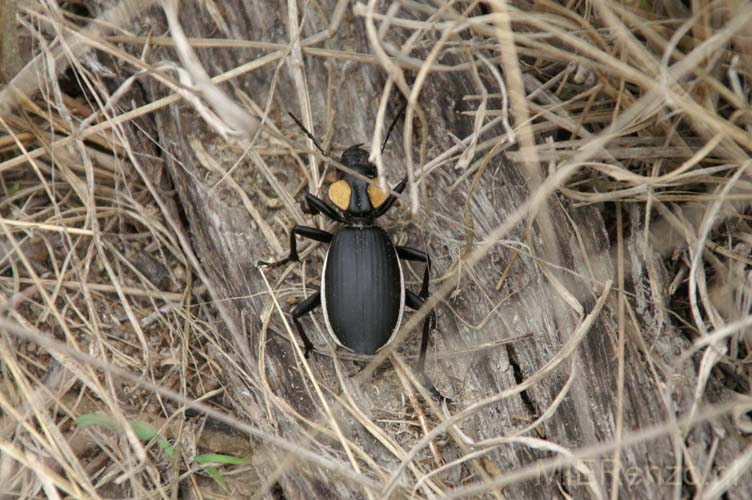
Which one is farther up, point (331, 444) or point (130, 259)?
point (130, 259)

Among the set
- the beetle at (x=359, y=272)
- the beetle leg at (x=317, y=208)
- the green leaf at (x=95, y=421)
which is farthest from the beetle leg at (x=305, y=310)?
the green leaf at (x=95, y=421)

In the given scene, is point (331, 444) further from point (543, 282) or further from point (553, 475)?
point (543, 282)

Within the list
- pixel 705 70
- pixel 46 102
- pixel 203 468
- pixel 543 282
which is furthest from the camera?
pixel 46 102

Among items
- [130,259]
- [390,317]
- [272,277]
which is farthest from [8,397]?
[390,317]

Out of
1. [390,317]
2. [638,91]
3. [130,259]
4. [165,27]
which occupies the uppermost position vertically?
[165,27]

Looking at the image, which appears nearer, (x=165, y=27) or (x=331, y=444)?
(x=331, y=444)

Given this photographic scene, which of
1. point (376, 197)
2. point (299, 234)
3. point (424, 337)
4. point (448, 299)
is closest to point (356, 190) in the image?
point (376, 197)

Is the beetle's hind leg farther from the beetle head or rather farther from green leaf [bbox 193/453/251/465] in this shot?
green leaf [bbox 193/453/251/465]
